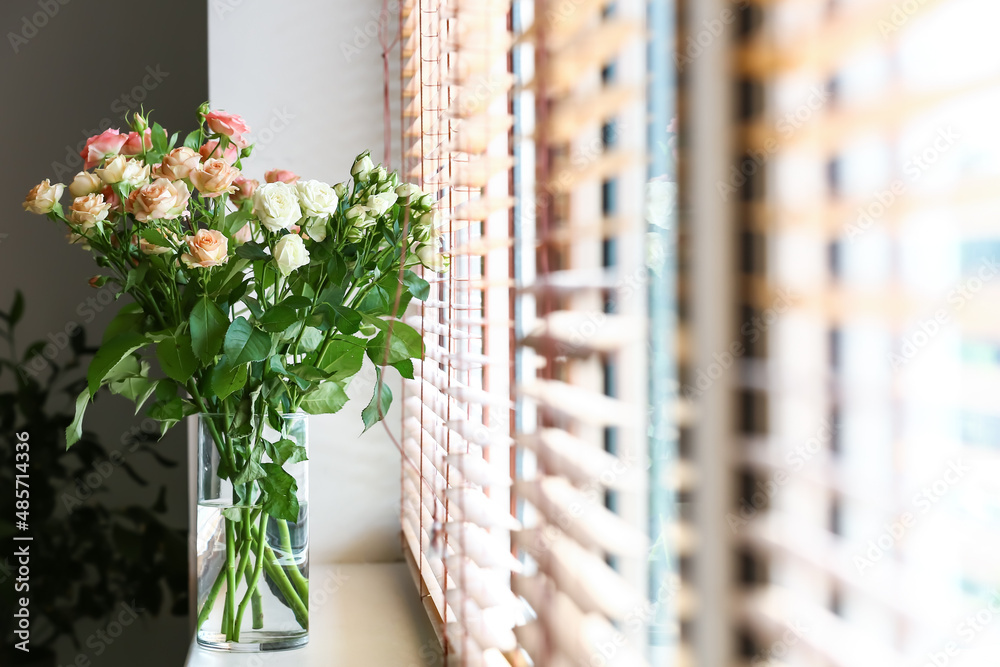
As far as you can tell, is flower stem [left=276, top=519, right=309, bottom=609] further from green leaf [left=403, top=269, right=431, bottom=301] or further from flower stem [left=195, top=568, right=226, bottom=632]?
green leaf [left=403, top=269, right=431, bottom=301]

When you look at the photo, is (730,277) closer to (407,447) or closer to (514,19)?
(514,19)

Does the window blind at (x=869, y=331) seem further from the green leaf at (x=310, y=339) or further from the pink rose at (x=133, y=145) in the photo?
the pink rose at (x=133, y=145)

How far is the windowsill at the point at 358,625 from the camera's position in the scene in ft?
3.77

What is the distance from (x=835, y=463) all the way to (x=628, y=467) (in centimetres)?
19

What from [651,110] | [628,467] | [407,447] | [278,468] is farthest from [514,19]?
[407,447]

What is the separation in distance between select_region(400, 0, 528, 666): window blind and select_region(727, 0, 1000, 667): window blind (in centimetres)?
38

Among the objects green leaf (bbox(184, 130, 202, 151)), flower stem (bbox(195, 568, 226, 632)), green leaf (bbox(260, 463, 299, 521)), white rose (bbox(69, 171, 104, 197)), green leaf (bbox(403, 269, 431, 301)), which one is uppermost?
green leaf (bbox(184, 130, 202, 151))

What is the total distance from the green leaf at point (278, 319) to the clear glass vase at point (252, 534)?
6.0 inches

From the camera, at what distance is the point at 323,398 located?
1.14 metres

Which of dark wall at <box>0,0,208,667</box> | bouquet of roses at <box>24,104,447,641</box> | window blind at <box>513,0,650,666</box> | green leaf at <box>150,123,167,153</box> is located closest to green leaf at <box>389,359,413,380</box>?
bouquet of roses at <box>24,104,447,641</box>

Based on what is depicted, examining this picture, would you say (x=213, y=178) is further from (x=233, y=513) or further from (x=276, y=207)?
(x=233, y=513)

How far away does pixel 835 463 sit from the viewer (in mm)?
294

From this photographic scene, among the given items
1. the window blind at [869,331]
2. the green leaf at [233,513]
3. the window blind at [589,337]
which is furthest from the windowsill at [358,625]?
the window blind at [869,331]

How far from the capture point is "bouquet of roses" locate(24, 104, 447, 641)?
39.1 inches
